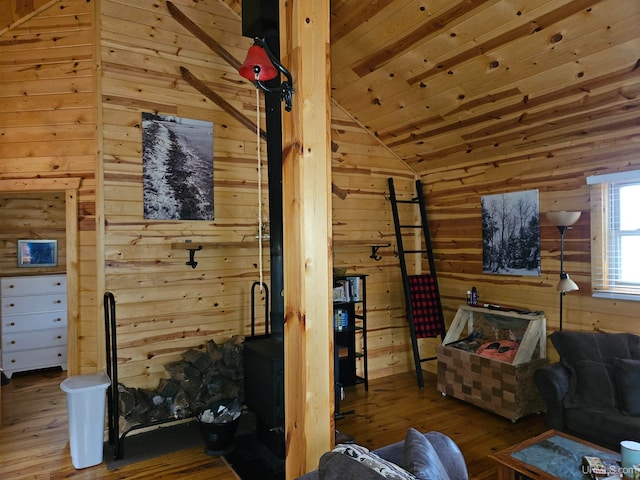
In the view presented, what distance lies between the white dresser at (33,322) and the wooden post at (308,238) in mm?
4256

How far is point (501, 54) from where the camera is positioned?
298cm

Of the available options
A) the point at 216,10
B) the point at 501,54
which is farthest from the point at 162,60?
the point at 501,54

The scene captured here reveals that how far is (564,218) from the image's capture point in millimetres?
3285

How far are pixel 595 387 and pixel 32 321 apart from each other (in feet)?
18.5

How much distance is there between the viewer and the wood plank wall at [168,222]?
3.38 metres

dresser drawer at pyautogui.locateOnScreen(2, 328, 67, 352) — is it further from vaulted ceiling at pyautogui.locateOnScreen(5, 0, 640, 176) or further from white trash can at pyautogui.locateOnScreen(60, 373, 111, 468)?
vaulted ceiling at pyautogui.locateOnScreen(5, 0, 640, 176)

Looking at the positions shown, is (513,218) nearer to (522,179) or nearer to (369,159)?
(522,179)

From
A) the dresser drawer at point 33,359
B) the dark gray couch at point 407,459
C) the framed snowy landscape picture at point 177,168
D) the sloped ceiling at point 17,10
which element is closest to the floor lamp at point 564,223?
the dark gray couch at point 407,459

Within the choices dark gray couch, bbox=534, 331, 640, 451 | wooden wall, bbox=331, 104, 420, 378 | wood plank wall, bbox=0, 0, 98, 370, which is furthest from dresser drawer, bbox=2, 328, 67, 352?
dark gray couch, bbox=534, 331, 640, 451

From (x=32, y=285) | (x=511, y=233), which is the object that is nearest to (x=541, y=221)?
(x=511, y=233)

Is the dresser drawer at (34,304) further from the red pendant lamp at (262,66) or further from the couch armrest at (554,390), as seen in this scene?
the couch armrest at (554,390)

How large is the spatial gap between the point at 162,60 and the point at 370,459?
3.52m

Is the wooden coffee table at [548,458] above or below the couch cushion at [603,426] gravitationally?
above

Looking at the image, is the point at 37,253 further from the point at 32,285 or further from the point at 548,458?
the point at 548,458
